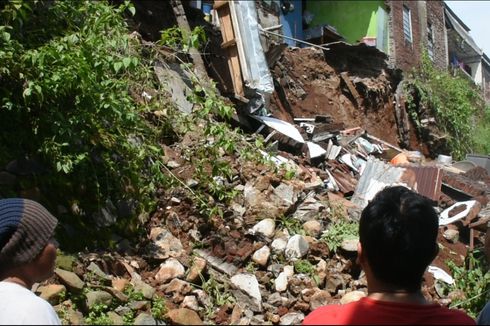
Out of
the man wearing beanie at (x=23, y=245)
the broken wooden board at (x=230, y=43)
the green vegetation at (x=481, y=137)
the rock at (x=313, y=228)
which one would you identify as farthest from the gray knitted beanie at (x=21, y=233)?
the green vegetation at (x=481, y=137)

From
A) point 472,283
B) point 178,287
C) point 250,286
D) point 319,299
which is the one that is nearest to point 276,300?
point 250,286

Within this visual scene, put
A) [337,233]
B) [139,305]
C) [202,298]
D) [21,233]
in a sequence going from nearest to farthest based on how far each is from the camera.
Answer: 1. [21,233]
2. [139,305]
3. [202,298]
4. [337,233]

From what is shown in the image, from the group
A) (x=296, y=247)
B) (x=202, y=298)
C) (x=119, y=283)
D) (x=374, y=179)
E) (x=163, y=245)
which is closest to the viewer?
(x=119, y=283)

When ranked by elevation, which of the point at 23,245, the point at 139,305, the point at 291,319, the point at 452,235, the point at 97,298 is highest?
the point at 23,245

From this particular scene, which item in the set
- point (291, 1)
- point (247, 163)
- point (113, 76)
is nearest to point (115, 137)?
point (113, 76)

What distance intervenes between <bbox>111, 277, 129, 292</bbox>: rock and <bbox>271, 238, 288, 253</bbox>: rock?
5.14ft

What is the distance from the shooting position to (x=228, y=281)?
14.2 feet

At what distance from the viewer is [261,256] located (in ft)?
15.5

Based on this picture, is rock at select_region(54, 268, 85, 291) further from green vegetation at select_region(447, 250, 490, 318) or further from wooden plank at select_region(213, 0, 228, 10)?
wooden plank at select_region(213, 0, 228, 10)

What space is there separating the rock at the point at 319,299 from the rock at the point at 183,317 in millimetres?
1124

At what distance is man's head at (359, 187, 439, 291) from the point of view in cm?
153

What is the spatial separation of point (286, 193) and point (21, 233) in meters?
4.30

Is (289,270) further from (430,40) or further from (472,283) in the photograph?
(430,40)

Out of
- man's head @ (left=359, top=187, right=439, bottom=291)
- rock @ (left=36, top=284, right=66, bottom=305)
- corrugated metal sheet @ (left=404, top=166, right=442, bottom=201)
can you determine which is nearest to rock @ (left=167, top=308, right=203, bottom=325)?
rock @ (left=36, top=284, right=66, bottom=305)
